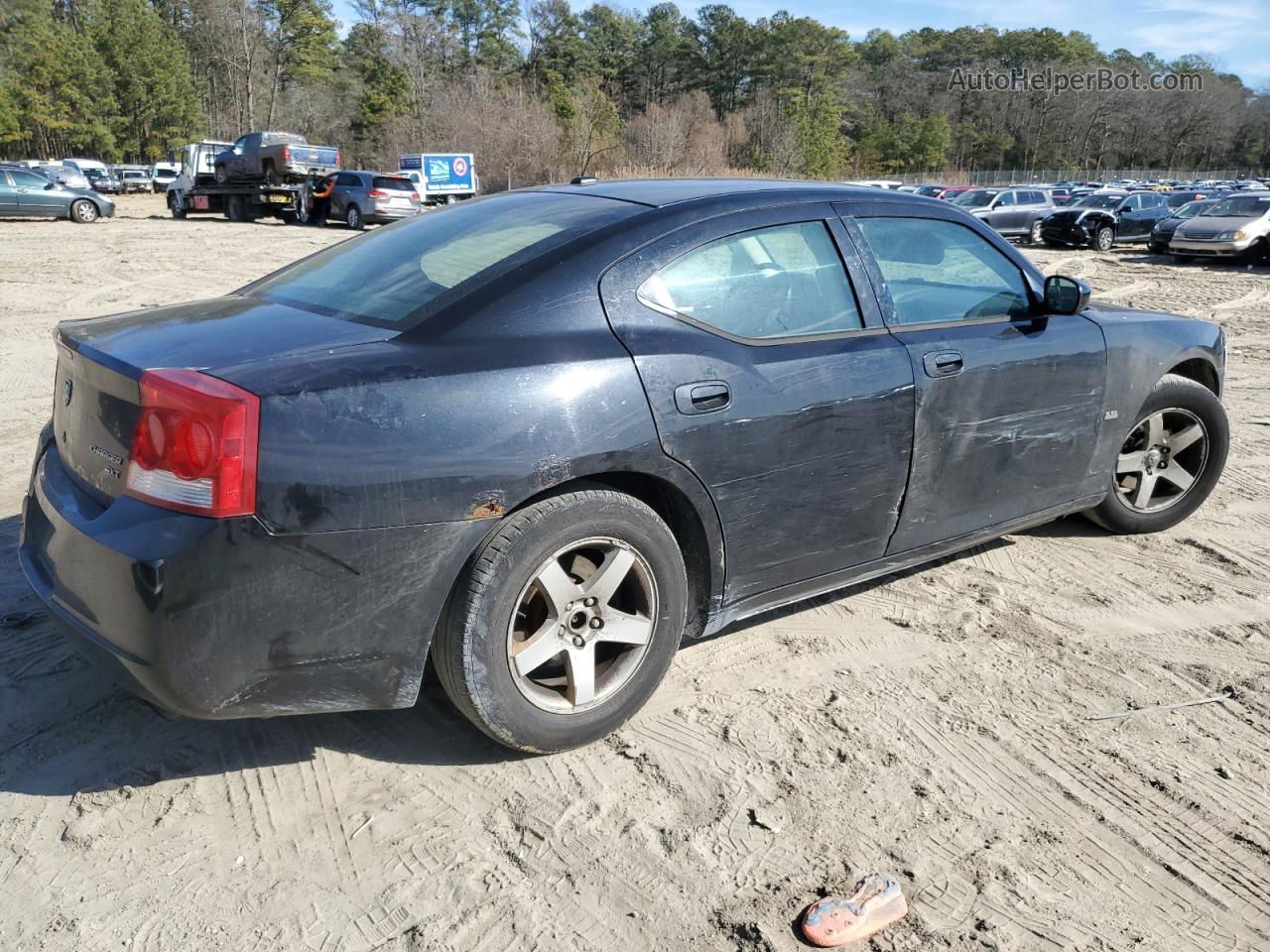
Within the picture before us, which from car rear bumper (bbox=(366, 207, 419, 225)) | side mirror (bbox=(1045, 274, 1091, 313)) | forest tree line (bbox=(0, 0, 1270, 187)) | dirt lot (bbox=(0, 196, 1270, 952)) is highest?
forest tree line (bbox=(0, 0, 1270, 187))

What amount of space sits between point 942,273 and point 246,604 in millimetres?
2708

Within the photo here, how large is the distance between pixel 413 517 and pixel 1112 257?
964 inches

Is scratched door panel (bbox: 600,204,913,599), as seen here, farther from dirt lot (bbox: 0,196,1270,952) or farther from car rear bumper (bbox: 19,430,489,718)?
car rear bumper (bbox: 19,430,489,718)

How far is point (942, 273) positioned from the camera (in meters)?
3.71

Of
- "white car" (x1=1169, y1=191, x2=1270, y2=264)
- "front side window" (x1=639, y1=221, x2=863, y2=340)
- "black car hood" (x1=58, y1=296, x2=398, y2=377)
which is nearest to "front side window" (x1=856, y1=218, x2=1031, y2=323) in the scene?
"front side window" (x1=639, y1=221, x2=863, y2=340)

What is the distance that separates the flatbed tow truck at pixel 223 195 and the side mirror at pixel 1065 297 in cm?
2844

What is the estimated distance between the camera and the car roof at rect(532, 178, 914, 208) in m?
3.25

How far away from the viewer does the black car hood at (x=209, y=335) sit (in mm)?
2484

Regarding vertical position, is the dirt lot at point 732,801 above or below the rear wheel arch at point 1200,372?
below

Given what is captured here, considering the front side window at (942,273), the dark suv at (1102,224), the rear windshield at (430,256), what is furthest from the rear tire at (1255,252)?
the rear windshield at (430,256)

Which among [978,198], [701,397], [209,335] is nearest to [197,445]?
[209,335]

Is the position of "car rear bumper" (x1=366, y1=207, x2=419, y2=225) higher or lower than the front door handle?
lower

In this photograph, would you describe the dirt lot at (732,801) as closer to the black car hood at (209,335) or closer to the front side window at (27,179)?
the black car hood at (209,335)

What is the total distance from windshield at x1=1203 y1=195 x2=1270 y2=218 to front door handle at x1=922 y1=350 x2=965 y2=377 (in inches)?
849
